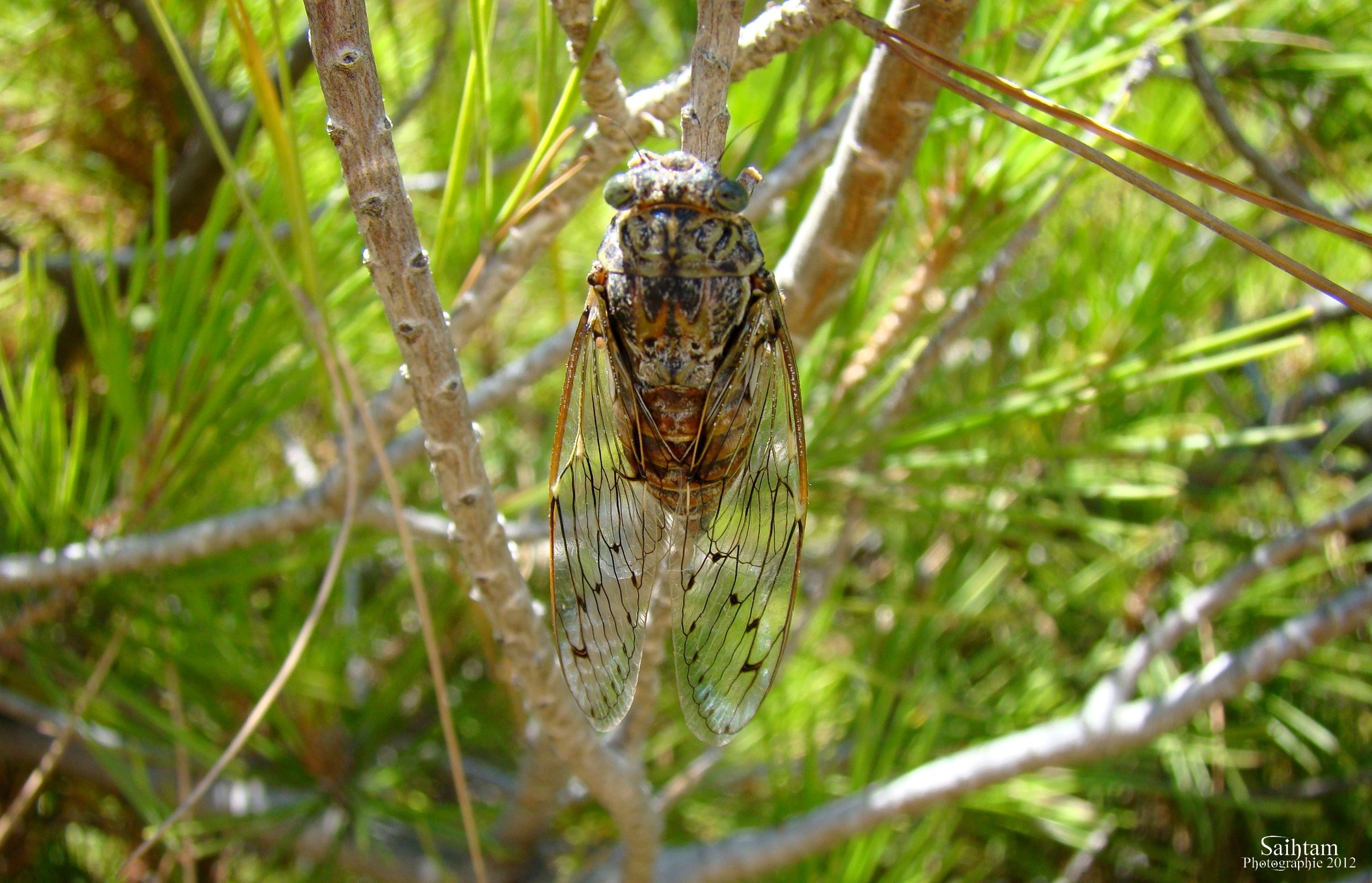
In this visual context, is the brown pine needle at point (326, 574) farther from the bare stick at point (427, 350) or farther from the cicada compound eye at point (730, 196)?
the cicada compound eye at point (730, 196)

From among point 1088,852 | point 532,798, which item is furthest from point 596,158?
point 1088,852

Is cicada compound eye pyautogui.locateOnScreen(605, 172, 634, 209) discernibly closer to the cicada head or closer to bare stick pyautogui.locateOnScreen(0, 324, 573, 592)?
the cicada head

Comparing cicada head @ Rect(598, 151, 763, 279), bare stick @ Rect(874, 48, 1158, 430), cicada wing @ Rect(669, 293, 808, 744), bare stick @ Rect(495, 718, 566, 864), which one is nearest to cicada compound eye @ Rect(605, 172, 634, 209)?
cicada head @ Rect(598, 151, 763, 279)

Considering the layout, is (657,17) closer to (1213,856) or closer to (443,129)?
(443,129)

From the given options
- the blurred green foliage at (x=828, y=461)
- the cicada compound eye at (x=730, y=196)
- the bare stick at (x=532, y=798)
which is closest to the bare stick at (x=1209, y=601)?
the blurred green foliage at (x=828, y=461)

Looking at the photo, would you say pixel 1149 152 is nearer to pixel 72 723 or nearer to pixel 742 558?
pixel 742 558

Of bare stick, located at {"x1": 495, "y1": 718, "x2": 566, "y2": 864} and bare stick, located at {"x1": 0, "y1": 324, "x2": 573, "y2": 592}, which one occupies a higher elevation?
bare stick, located at {"x1": 0, "y1": 324, "x2": 573, "y2": 592}
